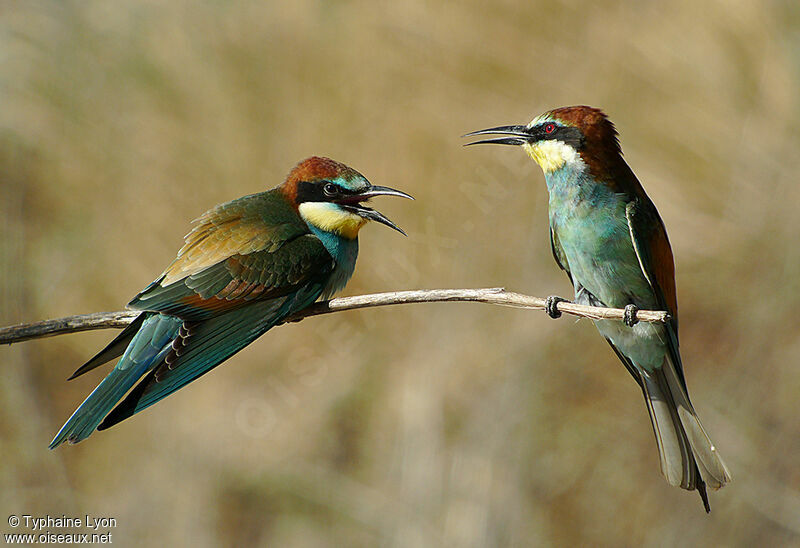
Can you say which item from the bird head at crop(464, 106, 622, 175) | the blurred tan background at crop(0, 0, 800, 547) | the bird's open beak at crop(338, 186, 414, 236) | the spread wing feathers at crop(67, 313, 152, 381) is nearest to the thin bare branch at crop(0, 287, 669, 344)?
the spread wing feathers at crop(67, 313, 152, 381)

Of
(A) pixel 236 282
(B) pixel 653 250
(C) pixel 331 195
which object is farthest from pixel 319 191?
(B) pixel 653 250

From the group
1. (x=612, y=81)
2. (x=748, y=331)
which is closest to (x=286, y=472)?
(x=748, y=331)

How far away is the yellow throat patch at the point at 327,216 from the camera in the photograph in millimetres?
1910

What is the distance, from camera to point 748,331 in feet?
12.0

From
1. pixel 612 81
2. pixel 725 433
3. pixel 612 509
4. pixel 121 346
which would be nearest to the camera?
pixel 121 346

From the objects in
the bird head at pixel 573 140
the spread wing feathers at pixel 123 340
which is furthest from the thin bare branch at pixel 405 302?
the bird head at pixel 573 140

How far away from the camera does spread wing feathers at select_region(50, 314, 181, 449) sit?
4.46 feet

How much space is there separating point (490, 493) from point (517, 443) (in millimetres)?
249

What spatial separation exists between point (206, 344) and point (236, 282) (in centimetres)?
18

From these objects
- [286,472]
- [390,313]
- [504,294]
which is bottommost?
[286,472]

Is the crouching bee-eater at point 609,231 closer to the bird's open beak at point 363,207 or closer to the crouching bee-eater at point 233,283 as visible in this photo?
the bird's open beak at point 363,207

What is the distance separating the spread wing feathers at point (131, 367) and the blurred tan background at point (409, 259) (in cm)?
220

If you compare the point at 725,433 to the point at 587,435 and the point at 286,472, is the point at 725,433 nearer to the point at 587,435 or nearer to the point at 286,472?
the point at 587,435

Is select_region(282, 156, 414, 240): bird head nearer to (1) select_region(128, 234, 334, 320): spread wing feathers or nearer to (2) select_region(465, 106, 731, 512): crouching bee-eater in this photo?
(1) select_region(128, 234, 334, 320): spread wing feathers
